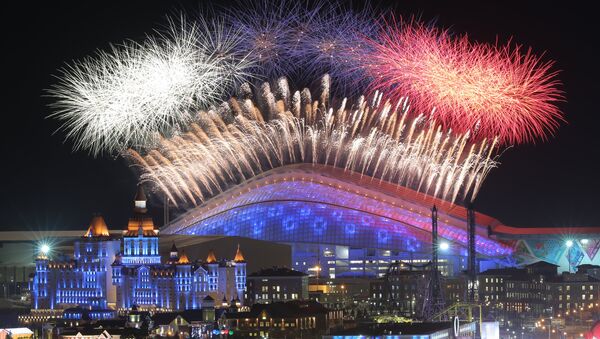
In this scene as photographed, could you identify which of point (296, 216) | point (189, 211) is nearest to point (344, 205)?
point (296, 216)

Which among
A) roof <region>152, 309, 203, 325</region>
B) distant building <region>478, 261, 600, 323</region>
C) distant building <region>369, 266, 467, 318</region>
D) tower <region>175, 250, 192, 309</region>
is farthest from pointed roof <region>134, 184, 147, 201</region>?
distant building <region>478, 261, 600, 323</region>

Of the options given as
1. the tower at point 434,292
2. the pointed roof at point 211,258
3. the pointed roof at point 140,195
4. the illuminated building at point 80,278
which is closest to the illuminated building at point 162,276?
the pointed roof at point 211,258

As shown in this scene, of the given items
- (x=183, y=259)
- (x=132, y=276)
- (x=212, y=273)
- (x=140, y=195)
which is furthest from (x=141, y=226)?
(x=212, y=273)

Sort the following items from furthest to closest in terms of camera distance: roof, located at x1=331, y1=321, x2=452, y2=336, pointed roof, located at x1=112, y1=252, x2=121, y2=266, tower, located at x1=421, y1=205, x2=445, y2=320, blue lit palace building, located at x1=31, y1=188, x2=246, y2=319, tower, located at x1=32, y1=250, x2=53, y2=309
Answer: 1. tower, located at x1=32, y1=250, x2=53, y2=309
2. pointed roof, located at x1=112, y1=252, x2=121, y2=266
3. blue lit palace building, located at x1=31, y1=188, x2=246, y2=319
4. tower, located at x1=421, y1=205, x2=445, y2=320
5. roof, located at x1=331, y1=321, x2=452, y2=336

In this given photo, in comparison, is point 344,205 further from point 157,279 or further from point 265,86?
point 265,86

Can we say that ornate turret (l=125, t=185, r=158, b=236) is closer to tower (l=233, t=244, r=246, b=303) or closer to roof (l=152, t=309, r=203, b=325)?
tower (l=233, t=244, r=246, b=303)

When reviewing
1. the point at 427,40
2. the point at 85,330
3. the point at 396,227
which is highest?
the point at 427,40
